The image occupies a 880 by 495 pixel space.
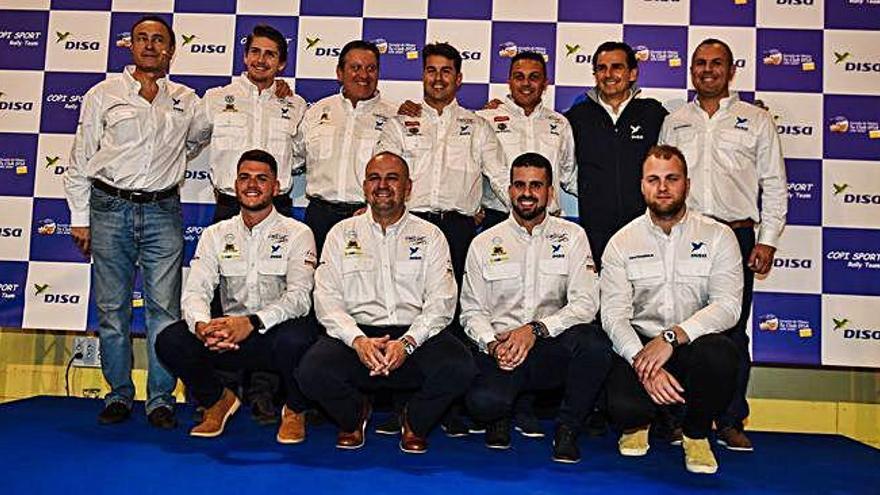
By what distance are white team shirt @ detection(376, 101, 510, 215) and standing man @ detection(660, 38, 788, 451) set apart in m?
0.98

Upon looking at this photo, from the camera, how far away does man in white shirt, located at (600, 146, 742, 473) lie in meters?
3.29

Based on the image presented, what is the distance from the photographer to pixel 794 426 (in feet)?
16.2

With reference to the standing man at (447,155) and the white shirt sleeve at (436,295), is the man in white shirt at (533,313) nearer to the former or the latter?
the white shirt sleeve at (436,295)

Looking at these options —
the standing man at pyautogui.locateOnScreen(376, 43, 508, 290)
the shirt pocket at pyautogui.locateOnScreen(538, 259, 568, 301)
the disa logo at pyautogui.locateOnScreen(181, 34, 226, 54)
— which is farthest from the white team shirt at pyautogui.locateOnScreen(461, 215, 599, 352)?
the disa logo at pyautogui.locateOnScreen(181, 34, 226, 54)

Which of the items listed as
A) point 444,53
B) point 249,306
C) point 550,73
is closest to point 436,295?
point 249,306

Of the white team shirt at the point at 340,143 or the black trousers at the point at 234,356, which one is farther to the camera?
the white team shirt at the point at 340,143

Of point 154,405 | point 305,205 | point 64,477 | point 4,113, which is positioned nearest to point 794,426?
point 305,205

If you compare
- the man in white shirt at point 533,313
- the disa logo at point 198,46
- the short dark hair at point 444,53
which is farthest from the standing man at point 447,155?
the disa logo at point 198,46

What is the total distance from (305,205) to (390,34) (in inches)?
46.7

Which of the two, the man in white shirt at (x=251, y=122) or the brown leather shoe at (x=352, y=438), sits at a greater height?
the man in white shirt at (x=251, y=122)

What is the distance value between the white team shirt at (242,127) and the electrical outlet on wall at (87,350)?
5.00ft

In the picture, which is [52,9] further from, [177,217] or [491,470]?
[491,470]

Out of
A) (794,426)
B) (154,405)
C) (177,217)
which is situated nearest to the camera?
(154,405)

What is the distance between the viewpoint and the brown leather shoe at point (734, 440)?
12.4 ft
